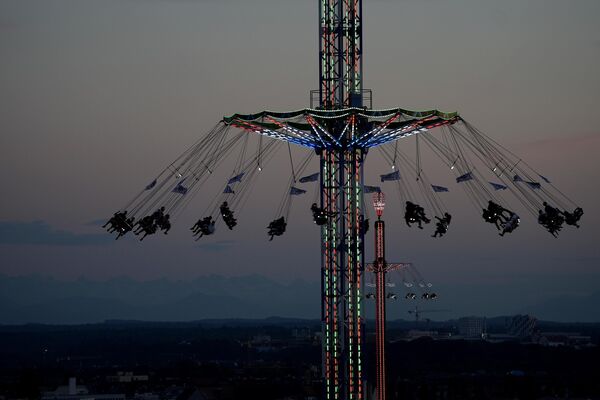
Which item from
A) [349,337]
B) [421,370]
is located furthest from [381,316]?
[421,370]

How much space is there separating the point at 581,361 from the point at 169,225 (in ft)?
532

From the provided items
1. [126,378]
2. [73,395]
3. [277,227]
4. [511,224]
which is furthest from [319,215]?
[126,378]

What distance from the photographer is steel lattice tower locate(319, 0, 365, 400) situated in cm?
4091

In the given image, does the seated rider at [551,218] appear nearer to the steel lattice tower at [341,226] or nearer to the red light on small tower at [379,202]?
the steel lattice tower at [341,226]

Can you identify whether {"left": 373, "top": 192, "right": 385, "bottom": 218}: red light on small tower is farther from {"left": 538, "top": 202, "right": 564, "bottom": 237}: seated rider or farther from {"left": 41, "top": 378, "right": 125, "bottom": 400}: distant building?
{"left": 41, "top": 378, "right": 125, "bottom": 400}: distant building

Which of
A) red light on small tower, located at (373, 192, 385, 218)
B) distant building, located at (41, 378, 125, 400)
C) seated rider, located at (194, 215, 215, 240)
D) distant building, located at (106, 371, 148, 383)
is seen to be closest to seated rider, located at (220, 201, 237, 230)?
seated rider, located at (194, 215, 215, 240)

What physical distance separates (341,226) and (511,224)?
5544mm

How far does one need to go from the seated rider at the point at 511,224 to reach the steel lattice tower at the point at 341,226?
487cm

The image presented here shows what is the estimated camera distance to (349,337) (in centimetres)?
4097

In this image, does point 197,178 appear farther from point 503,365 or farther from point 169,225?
point 503,365

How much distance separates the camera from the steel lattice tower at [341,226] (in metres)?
40.9

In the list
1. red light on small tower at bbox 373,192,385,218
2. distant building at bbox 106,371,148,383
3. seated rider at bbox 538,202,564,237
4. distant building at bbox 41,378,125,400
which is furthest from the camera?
distant building at bbox 106,371,148,383

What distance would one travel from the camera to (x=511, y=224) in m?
38.0

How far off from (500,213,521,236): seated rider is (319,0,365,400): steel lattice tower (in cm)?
487
